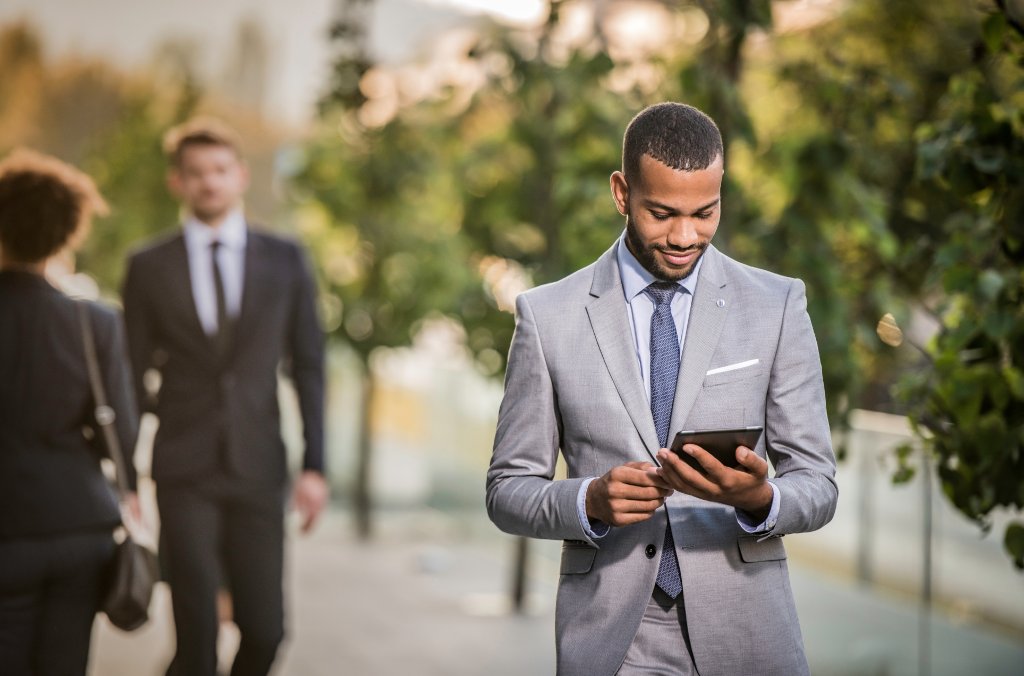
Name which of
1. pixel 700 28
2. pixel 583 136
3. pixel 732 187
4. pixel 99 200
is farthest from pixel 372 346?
pixel 99 200

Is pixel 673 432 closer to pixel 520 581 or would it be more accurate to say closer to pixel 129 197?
pixel 520 581

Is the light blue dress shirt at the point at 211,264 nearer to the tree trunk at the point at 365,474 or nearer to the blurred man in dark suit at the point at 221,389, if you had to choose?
the blurred man in dark suit at the point at 221,389

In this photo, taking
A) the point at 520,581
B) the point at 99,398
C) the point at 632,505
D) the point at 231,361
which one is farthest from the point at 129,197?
the point at 632,505

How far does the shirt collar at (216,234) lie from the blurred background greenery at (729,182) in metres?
1.38

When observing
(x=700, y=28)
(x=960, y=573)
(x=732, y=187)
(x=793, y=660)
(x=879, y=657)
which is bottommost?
(x=879, y=657)

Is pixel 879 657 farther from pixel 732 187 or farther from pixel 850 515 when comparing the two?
pixel 732 187

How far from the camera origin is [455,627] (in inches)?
341

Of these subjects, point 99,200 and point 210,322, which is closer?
point 99,200

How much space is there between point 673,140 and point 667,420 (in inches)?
22.5

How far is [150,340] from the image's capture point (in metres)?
5.05

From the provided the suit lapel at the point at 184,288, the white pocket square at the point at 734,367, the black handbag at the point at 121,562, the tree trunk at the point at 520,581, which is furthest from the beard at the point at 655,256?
the tree trunk at the point at 520,581

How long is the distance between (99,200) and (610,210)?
9.91ft

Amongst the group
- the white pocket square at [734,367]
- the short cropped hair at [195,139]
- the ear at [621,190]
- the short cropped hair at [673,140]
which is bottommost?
the white pocket square at [734,367]

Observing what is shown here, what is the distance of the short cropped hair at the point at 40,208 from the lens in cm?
416
